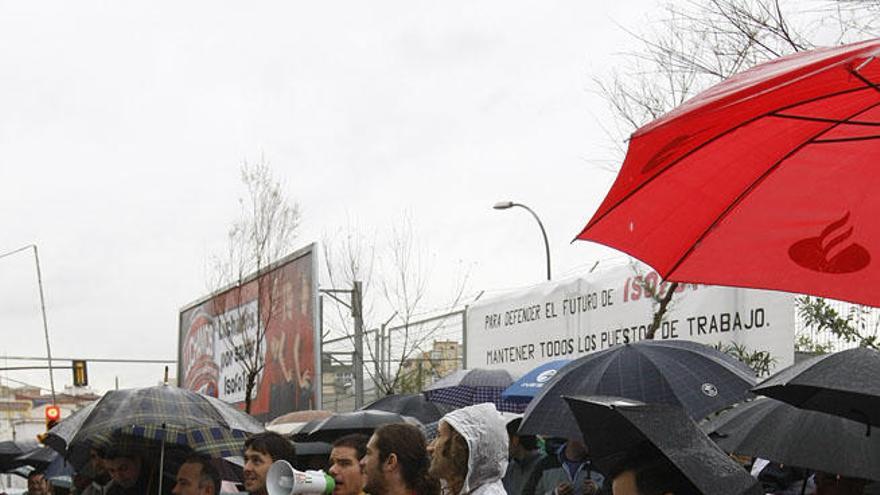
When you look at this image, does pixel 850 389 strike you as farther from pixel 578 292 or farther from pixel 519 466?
pixel 578 292

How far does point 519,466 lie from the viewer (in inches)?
372

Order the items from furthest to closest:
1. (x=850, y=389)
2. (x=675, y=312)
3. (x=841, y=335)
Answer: (x=675, y=312) < (x=841, y=335) < (x=850, y=389)

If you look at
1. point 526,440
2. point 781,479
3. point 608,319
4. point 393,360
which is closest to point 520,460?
point 526,440

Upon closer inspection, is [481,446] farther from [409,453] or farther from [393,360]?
[393,360]

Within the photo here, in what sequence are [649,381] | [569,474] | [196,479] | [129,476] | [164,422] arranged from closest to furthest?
[196,479], [164,422], [649,381], [129,476], [569,474]

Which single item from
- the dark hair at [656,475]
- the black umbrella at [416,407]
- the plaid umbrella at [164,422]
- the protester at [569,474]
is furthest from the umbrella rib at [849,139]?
the black umbrella at [416,407]

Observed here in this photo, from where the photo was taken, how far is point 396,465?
19.5ft

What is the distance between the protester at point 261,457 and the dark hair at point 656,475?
421 cm

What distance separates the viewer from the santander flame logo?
438 cm

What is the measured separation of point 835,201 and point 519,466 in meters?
5.41

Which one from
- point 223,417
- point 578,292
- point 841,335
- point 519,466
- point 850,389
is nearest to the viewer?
point 850,389

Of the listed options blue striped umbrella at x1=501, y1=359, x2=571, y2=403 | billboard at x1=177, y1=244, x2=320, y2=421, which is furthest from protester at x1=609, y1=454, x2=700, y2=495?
billboard at x1=177, y1=244, x2=320, y2=421

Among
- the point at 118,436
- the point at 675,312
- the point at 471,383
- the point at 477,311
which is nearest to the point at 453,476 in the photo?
the point at 118,436

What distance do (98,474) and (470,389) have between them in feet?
14.8
